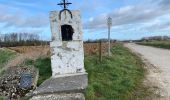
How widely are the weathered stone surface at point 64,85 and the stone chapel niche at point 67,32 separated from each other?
1261 millimetres

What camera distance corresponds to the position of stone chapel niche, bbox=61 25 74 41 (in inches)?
436

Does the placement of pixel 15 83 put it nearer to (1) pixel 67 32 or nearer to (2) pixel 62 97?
(1) pixel 67 32

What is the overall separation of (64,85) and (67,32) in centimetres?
235

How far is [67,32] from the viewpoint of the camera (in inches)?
436

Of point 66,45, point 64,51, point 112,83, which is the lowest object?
point 112,83

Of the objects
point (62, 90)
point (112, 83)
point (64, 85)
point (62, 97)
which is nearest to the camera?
point (62, 97)

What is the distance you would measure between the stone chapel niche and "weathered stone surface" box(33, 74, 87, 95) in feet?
4.14

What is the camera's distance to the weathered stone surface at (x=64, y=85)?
28.3 feet

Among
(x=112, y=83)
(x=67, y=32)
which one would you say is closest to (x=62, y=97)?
(x=112, y=83)

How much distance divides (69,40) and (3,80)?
2320 mm

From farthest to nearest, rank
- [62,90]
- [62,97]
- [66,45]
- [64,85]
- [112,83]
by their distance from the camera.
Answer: [66,45], [112,83], [64,85], [62,90], [62,97]

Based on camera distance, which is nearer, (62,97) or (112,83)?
(62,97)

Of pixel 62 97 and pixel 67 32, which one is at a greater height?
pixel 67 32

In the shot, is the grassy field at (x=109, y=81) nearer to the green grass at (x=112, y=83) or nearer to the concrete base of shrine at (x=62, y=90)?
the green grass at (x=112, y=83)
